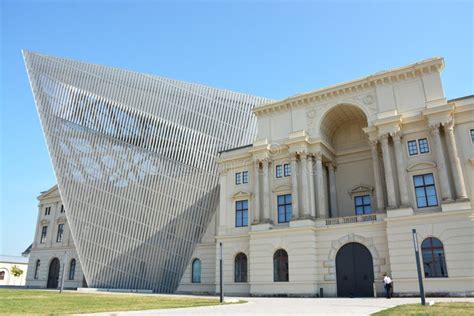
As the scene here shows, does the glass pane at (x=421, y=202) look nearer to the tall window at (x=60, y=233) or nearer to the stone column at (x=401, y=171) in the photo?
the stone column at (x=401, y=171)

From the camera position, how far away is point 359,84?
3650cm

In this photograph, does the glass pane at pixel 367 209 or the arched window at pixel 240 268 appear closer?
the glass pane at pixel 367 209

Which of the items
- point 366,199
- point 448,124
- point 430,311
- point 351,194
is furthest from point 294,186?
point 430,311

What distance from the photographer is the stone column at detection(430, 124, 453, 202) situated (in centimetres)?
2975

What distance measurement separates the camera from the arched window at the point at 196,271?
43.8 m

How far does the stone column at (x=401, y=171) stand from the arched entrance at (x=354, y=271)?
17.4ft

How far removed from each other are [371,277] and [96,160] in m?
32.4

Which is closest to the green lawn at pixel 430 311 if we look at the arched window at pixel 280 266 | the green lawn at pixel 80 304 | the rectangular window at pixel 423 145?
the green lawn at pixel 80 304

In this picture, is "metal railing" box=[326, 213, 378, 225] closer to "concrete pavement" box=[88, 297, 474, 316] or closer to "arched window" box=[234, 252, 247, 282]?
"arched window" box=[234, 252, 247, 282]

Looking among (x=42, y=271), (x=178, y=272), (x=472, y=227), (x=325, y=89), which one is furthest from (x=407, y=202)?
(x=42, y=271)

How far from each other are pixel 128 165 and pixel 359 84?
1090 inches

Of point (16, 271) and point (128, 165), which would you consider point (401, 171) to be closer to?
point (128, 165)

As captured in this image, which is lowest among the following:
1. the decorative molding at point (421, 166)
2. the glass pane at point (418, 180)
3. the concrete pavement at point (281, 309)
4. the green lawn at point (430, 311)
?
the concrete pavement at point (281, 309)

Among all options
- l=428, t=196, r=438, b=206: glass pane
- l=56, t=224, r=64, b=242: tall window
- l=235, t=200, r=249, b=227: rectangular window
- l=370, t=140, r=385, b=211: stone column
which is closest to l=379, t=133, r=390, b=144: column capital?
l=370, t=140, r=385, b=211: stone column
